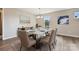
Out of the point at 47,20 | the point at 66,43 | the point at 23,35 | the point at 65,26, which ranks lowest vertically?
the point at 66,43

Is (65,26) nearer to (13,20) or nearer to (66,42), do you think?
(66,42)

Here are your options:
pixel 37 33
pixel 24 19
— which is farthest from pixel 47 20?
pixel 24 19

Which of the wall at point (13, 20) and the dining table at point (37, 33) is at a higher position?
the wall at point (13, 20)

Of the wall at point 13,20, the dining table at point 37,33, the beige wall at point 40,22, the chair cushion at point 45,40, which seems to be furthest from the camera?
the chair cushion at point 45,40

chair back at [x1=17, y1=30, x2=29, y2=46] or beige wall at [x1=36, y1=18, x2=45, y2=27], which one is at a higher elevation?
beige wall at [x1=36, y1=18, x2=45, y2=27]

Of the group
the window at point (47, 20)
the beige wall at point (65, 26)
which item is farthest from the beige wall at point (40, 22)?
the beige wall at point (65, 26)

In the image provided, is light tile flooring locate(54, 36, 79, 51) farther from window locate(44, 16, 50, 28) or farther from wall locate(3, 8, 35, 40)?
wall locate(3, 8, 35, 40)

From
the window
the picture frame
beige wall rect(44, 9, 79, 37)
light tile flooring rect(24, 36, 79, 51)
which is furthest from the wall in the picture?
light tile flooring rect(24, 36, 79, 51)

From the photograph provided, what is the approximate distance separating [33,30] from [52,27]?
1.36 feet

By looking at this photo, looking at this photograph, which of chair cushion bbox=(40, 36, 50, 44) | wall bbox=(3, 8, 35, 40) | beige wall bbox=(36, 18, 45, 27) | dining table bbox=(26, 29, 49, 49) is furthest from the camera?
chair cushion bbox=(40, 36, 50, 44)

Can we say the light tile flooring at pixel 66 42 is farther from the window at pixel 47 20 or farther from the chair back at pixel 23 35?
the chair back at pixel 23 35

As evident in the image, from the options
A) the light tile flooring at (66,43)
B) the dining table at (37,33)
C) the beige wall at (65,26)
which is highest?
the beige wall at (65,26)

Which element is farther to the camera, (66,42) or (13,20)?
(13,20)
